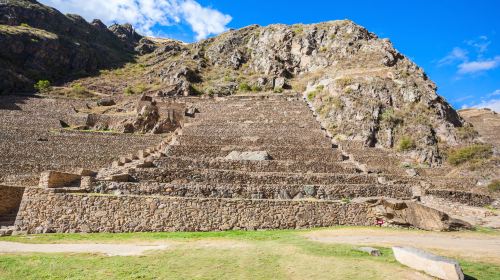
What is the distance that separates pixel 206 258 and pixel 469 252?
7.25 meters

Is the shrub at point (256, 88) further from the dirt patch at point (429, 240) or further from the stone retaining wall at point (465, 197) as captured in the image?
the dirt patch at point (429, 240)

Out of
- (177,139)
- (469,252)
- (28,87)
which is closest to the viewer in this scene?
(469,252)

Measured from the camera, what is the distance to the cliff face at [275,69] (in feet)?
134

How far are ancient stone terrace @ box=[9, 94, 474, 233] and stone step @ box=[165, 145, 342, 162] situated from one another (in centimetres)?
7

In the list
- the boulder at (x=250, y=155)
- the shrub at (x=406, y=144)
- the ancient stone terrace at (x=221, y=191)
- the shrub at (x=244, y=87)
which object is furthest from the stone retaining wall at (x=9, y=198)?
the shrub at (x=244, y=87)

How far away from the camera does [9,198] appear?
18.6 m

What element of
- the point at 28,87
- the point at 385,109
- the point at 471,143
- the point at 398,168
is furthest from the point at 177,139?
the point at 28,87

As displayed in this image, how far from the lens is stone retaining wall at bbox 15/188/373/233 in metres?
14.9

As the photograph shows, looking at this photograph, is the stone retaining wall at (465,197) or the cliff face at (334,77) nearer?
the stone retaining wall at (465,197)

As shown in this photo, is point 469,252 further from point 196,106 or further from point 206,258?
point 196,106

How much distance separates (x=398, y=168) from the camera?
2878cm

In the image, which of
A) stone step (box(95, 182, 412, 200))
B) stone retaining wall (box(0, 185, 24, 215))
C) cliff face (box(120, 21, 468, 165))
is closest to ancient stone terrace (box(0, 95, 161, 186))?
stone retaining wall (box(0, 185, 24, 215))

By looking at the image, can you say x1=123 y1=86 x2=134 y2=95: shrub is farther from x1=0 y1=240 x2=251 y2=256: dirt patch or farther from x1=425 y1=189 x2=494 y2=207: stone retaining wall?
x1=0 y1=240 x2=251 y2=256: dirt patch

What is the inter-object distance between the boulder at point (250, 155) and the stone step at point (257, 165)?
1317 mm
